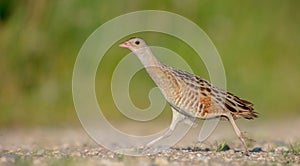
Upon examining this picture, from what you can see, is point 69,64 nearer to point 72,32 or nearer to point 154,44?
point 72,32

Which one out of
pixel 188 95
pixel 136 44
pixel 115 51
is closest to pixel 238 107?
pixel 188 95

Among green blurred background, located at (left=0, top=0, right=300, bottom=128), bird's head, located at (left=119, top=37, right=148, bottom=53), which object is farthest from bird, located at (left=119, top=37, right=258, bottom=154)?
green blurred background, located at (left=0, top=0, right=300, bottom=128)

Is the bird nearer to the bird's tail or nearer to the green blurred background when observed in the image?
the bird's tail

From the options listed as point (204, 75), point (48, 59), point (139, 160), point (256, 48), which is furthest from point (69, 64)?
point (139, 160)

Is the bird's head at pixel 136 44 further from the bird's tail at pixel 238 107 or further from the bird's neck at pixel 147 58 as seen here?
the bird's tail at pixel 238 107

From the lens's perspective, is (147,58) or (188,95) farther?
(147,58)

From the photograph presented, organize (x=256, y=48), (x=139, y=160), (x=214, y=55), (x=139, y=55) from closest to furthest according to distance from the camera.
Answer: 1. (x=139, y=160)
2. (x=139, y=55)
3. (x=214, y=55)
4. (x=256, y=48)

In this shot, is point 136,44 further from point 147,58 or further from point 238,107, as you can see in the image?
point 238,107
